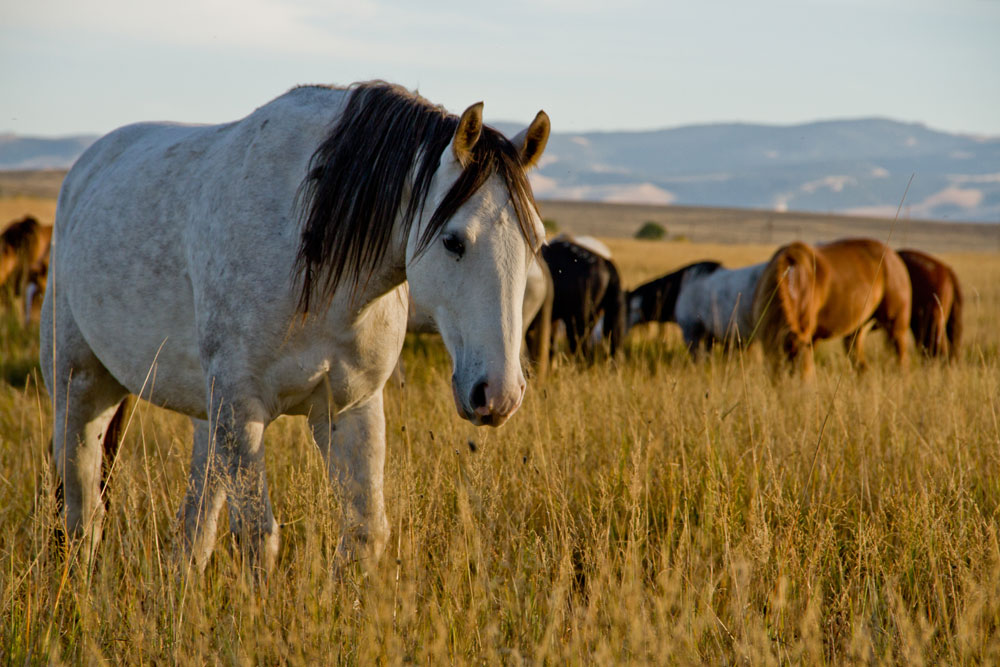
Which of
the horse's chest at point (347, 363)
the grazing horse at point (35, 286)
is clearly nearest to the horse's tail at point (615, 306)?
the horse's chest at point (347, 363)

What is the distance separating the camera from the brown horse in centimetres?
663

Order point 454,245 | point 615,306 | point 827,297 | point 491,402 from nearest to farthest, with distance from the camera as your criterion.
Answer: point 491,402, point 454,245, point 827,297, point 615,306

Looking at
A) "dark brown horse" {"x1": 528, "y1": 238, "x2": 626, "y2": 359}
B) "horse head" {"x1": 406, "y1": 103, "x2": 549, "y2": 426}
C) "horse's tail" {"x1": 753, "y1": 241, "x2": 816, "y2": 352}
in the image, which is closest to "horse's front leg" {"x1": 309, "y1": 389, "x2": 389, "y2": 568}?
"horse head" {"x1": 406, "y1": 103, "x2": 549, "y2": 426}

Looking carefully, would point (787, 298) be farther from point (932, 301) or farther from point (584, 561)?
point (584, 561)

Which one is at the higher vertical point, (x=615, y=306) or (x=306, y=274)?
(x=306, y=274)

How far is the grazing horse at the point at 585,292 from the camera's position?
27.1 ft

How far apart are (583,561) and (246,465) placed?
1.19m

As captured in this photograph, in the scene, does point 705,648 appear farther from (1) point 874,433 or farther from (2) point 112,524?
(2) point 112,524

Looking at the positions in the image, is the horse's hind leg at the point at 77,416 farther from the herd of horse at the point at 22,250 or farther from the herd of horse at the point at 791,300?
the herd of horse at the point at 22,250

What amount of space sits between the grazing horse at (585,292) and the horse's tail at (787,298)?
1770 millimetres

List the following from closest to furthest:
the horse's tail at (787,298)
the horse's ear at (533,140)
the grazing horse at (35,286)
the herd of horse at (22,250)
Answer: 1. the horse's ear at (533,140)
2. the horse's tail at (787,298)
3. the grazing horse at (35,286)
4. the herd of horse at (22,250)

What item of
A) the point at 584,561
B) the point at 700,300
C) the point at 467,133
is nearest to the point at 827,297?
the point at 700,300

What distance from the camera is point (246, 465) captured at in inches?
99.8

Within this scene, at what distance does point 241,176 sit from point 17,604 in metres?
1.54
